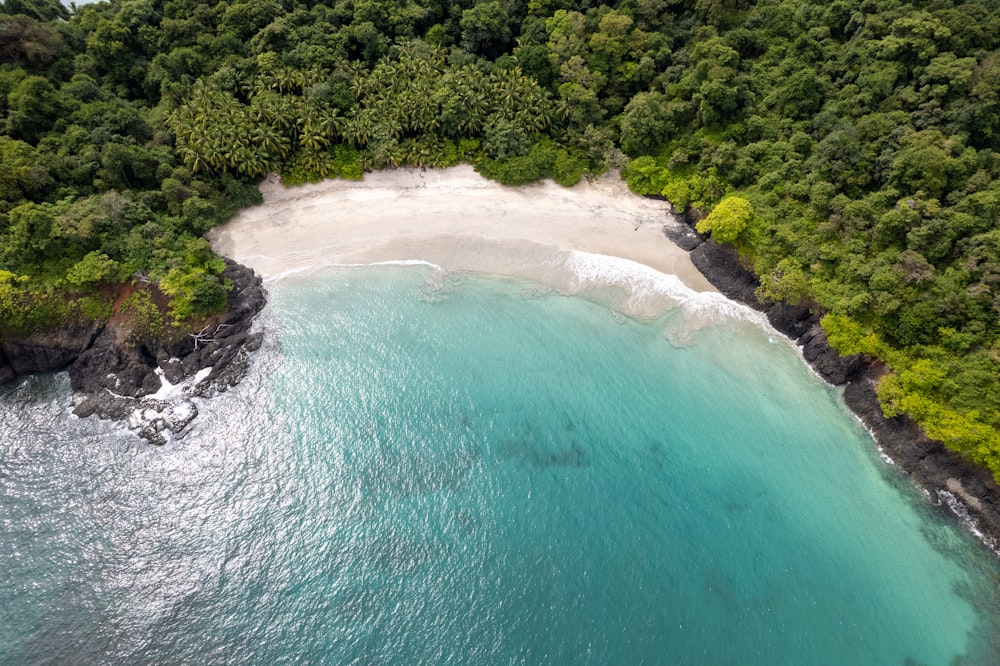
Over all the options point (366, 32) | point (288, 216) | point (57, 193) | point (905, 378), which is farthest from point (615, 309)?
point (57, 193)

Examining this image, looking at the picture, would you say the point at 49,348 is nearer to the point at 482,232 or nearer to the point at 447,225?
the point at 447,225

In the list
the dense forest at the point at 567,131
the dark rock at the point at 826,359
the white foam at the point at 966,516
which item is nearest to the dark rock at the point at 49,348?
the dense forest at the point at 567,131

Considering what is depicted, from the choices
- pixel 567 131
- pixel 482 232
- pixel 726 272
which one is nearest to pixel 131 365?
pixel 482 232

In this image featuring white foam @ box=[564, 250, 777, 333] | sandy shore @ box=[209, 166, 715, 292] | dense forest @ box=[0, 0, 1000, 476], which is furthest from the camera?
sandy shore @ box=[209, 166, 715, 292]

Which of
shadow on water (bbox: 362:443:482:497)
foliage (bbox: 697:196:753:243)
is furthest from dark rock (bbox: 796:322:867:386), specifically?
shadow on water (bbox: 362:443:482:497)

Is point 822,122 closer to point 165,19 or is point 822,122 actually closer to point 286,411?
point 286,411

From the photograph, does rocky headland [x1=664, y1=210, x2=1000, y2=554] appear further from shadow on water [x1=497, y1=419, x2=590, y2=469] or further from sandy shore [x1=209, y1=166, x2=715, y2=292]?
shadow on water [x1=497, y1=419, x2=590, y2=469]
